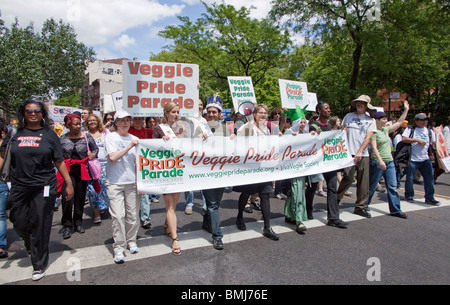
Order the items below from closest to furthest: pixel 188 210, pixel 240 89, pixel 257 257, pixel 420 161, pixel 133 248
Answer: pixel 257 257 → pixel 133 248 → pixel 188 210 → pixel 420 161 → pixel 240 89

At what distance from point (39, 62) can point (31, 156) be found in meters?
24.5

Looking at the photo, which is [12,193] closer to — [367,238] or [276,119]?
[367,238]

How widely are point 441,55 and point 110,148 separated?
937 inches

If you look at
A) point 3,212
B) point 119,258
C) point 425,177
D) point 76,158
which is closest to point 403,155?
point 425,177

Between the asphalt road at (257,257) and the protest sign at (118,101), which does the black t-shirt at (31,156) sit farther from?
the protest sign at (118,101)

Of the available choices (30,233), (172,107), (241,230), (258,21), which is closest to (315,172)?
(241,230)

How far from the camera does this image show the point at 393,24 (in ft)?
47.6

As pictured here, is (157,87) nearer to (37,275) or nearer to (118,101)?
(37,275)

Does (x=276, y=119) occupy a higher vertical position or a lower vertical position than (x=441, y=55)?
lower

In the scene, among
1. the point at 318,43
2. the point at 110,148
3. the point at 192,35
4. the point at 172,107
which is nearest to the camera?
the point at 110,148

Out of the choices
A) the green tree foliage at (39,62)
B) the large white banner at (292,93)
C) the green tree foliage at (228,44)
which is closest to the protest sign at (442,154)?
the large white banner at (292,93)

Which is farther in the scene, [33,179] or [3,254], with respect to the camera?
[3,254]

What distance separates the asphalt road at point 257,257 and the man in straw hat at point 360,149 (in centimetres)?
40

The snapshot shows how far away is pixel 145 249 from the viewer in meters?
3.92
